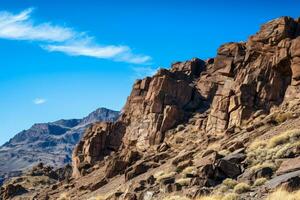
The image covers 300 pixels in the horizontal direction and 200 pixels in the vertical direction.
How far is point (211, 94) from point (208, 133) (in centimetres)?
1229

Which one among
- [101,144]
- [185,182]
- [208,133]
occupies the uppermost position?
[101,144]

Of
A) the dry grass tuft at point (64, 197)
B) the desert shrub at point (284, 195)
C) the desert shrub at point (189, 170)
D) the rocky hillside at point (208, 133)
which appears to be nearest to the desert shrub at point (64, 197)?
the dry grass tuft at point (64, 197)

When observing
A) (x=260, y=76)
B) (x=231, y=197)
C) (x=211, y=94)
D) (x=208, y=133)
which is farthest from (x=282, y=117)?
(x=211, y=94)

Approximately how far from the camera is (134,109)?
241 feet

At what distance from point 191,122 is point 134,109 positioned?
44.9ft

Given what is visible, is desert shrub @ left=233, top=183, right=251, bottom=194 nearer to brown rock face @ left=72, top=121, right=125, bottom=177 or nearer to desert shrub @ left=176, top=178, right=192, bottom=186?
desert shrub @ left=176, top=178, right=192, bottom=186

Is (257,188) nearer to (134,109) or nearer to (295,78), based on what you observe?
(295,78)

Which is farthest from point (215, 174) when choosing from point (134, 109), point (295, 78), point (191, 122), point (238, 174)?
point (134, 109)

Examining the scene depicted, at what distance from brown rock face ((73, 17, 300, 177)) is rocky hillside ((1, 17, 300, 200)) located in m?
0.12

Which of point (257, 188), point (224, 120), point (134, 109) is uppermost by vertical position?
point (134, 109)

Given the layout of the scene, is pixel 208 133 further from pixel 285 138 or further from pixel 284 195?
pixel 284 195

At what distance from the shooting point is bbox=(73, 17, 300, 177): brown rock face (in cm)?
5381

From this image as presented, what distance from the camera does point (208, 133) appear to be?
55656 millimetres

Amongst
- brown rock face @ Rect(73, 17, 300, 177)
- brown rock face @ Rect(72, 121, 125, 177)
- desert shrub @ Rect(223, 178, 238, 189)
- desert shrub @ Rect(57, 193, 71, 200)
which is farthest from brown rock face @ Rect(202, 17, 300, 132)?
desert shrub @ Rect(223, 178, 238, 189)
